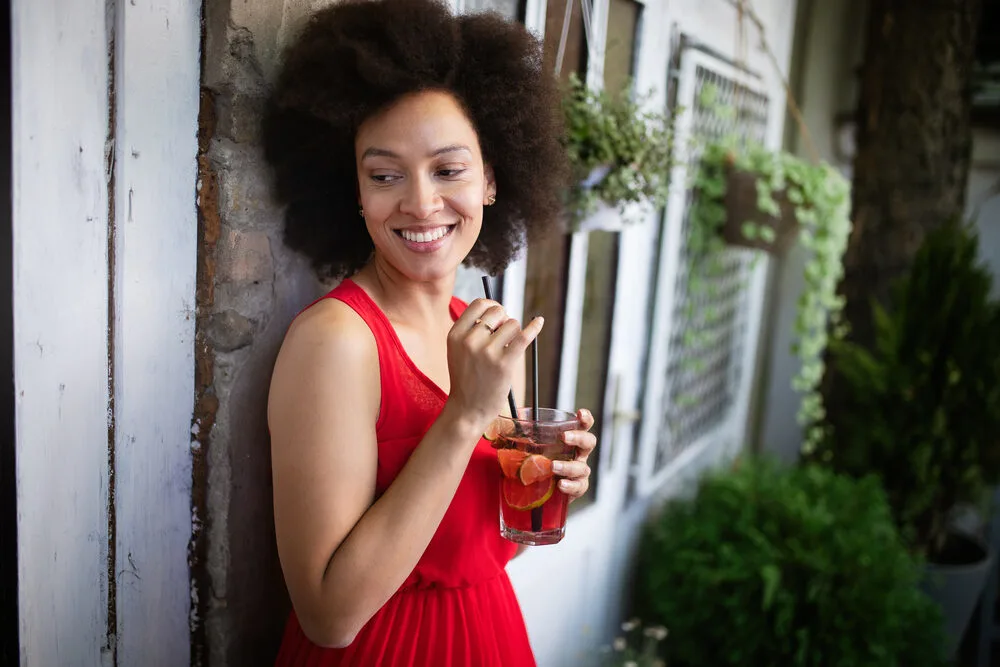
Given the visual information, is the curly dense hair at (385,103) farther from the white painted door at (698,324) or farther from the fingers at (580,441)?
the white painted door at (698,324)

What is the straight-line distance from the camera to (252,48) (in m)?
1.29

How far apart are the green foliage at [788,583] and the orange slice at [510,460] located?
5.58 ft

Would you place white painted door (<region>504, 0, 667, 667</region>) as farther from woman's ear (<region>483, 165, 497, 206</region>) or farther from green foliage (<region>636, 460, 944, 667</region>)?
woman's ear (<region>483, 165, 497, 206</region>)

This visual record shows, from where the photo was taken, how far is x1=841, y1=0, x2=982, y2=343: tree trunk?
3580 millimetres

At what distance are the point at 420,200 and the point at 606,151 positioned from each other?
2.56 ft

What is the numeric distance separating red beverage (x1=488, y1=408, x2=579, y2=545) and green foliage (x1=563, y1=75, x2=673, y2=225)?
30.4 inches

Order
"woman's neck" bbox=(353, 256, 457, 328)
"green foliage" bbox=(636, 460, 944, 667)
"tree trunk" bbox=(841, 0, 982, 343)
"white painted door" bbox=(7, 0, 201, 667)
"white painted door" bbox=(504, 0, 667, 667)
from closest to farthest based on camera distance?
"white painted door" bbox=(7, 0, 201, 667) → "woman's neck" bbox=(353, 256, 457, 328) → "white painted door" bbox=(504, 0, 667, 667) → "green foliage" bbox=(636, 460, 944, 667) → "tree trunk" bbox=(841, 0, 982, 343)

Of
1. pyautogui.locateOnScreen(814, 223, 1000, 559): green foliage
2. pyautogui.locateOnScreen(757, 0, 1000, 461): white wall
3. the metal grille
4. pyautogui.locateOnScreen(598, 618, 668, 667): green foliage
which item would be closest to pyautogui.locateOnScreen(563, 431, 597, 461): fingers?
pyautogui.locateOnScreen(598, 618, 668, 667): green foliage

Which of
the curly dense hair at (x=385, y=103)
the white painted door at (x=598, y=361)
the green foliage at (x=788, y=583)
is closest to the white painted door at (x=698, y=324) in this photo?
the white painted door at (x=598, y=361)

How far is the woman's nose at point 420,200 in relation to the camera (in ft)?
4.02

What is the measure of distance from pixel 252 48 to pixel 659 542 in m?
2.51

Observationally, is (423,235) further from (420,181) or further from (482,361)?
(482,361)

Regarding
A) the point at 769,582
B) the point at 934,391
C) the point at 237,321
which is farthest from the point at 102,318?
the point at 934,391

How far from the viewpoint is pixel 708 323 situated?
12.1 feet
